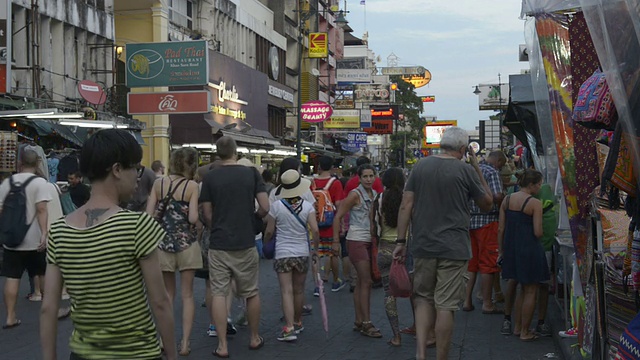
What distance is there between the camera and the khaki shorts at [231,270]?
26.4ft

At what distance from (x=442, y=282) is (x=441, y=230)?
1.36 feet

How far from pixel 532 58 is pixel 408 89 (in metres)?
90.1

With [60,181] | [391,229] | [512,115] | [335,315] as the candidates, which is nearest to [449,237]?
[391,229]

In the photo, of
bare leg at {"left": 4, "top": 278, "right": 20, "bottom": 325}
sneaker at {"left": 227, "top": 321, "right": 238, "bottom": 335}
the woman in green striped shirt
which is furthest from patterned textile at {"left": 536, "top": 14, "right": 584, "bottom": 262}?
bare leg at {"left": 4, "top": 278, "right": 20, "bottom": 325}

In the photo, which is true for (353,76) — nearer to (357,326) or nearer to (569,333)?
(357,326)

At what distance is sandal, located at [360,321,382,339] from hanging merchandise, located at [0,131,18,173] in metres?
8.66

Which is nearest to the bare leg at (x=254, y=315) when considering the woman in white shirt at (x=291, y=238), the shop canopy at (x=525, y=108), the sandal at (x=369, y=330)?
the woman in white shirt at (x=291, y=238)

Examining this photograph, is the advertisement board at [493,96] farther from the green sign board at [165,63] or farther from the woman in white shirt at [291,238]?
the woman in white shirt at [291,238]

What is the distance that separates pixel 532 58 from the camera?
916 cm

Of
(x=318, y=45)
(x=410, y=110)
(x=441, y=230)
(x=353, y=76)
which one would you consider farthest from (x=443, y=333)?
(x=410, y=110)

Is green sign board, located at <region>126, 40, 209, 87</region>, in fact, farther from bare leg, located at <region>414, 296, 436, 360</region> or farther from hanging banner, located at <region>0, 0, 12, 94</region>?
bare leg, located at <region>414, 296, 436, 360</region>

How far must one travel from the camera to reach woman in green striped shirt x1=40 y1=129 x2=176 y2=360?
11.1 feet

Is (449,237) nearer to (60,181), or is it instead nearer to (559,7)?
(559,7)

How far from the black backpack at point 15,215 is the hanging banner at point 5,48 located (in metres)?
8.26
